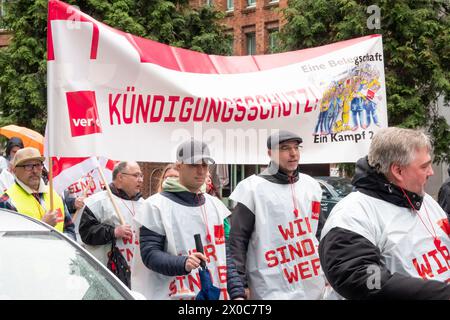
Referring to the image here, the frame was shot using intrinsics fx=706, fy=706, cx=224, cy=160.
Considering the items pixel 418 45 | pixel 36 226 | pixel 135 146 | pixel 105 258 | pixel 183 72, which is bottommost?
pixel 105 258

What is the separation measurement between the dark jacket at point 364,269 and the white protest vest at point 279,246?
1457 millimetres

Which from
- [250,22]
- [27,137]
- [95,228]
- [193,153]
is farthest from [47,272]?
[250,22]

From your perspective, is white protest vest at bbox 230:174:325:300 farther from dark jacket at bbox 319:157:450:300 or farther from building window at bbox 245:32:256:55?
building window at bbox 245:32:256:55

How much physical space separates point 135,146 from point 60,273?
88.7 inches

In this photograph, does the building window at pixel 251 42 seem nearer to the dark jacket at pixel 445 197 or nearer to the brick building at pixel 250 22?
the brick building at pixel 250 22

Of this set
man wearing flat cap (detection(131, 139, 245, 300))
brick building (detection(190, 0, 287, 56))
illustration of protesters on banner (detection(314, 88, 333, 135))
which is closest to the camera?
man wearing flat cap (detection(131, 139, 245, 300))

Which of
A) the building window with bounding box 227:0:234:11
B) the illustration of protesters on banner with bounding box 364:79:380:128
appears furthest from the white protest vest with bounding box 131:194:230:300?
the building window with bounding box 227:0:234:11

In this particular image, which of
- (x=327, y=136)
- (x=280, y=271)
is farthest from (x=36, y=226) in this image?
(x=327, y=136)

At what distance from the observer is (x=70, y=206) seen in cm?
793

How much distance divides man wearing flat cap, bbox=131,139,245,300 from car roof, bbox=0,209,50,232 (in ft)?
2.50

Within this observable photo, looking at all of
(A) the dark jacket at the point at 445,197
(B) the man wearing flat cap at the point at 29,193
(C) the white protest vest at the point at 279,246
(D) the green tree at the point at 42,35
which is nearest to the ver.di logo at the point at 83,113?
(B) the man wearing flat cap at the point at 29,193

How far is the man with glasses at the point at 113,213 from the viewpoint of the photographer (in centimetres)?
589

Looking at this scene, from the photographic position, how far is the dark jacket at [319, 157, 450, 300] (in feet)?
9.12

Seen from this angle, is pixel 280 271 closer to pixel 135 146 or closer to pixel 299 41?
pixel 135 146
